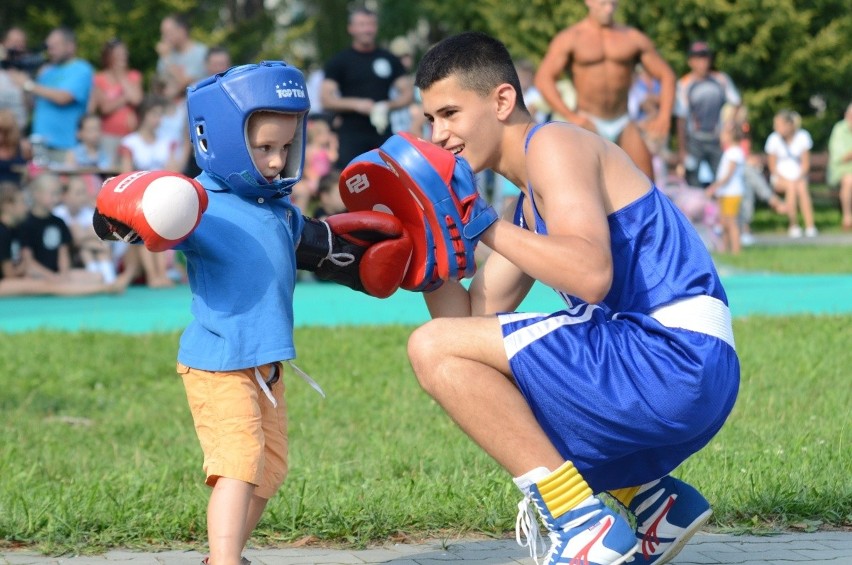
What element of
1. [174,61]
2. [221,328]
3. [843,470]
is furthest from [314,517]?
[174,61]

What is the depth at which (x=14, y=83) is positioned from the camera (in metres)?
12.5

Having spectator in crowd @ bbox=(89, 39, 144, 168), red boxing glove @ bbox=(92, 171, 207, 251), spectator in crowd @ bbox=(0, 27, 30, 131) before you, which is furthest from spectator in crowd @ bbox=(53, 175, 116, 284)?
red boxing glove @ bbox=(92, 171, 207, 251)

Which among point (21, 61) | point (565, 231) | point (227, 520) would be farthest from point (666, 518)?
point (21, 61)

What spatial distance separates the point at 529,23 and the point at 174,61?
13513mm

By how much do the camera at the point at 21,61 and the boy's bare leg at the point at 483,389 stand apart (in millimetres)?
10051

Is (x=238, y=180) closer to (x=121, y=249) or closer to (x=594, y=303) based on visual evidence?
(x=594, y=303)

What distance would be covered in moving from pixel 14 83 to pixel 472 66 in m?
9.45

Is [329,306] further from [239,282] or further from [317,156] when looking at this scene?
[239,282]

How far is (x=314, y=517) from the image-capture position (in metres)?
4.38

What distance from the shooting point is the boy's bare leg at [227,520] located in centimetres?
352

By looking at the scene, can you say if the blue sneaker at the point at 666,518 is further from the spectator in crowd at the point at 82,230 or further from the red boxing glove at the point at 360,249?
the spectator in crowd at the point at 82,230

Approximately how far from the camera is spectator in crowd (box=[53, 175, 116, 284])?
11.9 meters

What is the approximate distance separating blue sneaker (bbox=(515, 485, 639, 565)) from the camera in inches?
411

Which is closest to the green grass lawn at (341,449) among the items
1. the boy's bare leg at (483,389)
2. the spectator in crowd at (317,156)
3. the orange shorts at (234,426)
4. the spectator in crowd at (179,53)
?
the orange shorts at (234,426)
